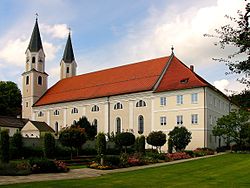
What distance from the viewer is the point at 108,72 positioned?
6494 cm

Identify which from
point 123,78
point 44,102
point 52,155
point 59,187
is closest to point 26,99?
point 44,102

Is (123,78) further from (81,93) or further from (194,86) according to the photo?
(194,86)

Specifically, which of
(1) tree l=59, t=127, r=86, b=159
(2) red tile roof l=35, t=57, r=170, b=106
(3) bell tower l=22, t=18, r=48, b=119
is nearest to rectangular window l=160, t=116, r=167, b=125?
(2) red tile roof l=35, t=57, r=170, b=106

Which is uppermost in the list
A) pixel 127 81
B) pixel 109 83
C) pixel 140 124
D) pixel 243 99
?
pixel 127 81

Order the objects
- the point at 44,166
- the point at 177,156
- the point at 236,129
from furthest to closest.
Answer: the point at 236,129 → the point at 177,156 → the point at 44,166

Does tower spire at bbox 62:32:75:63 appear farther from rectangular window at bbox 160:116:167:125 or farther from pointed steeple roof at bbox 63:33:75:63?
rectangular window at bbox 160:116:167:125

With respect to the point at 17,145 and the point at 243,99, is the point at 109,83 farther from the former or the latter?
the point at 243,99

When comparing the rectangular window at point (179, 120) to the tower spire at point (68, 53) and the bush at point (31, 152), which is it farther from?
the tower spire at point (68, 53)

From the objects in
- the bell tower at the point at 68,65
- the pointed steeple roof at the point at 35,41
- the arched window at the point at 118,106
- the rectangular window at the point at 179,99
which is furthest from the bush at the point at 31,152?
the bell tower at the point at 68,65

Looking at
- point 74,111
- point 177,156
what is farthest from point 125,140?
point 74,111

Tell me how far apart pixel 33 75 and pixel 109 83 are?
718 inches

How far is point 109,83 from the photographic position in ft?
200

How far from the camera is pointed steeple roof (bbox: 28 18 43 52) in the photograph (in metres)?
71.3

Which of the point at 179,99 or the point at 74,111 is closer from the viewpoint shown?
the point at 179,99
